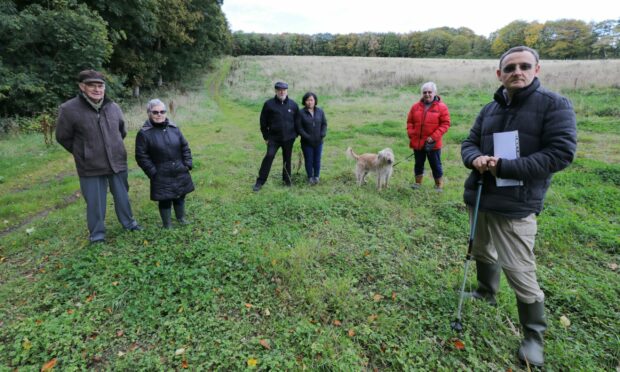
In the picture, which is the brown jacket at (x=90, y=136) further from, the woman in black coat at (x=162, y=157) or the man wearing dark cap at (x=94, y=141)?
the woman in black coat at (x=162, y=157)

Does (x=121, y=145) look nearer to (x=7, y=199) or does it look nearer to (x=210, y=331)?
(x=210, y=331)

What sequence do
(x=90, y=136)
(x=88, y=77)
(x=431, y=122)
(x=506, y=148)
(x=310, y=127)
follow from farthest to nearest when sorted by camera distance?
(x=310, y=127), (x=431, y=122), (x=90, y=136), (x=88, y=77), (x=506, y=148)

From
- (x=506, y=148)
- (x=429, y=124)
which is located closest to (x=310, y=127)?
(x=429, y=124)

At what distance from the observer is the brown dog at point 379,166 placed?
610 cm

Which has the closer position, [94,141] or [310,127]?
[94,141]

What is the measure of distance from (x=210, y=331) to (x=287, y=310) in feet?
2.61

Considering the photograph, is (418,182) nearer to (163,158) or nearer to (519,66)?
(519,66)

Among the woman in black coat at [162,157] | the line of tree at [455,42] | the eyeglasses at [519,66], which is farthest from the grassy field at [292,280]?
the line of tree at [455,42]

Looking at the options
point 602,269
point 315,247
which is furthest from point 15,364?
point 602,269

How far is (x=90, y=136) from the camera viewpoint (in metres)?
4.12

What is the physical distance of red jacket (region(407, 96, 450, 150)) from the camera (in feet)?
18.6

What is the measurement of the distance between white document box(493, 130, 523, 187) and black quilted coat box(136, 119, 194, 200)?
13.4 feet

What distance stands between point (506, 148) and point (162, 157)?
4.29 metres

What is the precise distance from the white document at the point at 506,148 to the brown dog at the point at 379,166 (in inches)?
135
